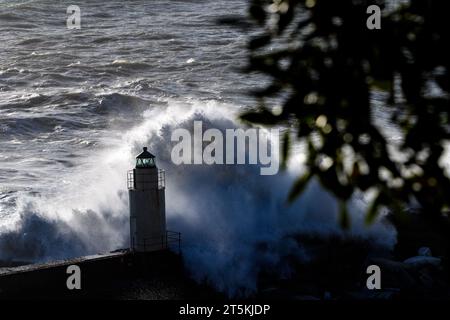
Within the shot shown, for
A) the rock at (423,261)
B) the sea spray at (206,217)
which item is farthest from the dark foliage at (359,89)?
the rock at (423,261)

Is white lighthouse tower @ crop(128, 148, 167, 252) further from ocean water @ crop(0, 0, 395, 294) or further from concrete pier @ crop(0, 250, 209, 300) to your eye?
ocean water @ crop(0, 0, 395, 294)

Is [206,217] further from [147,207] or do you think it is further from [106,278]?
[106,278]

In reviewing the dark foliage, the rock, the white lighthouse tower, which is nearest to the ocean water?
the rock

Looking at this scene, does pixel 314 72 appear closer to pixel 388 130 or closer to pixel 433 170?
pixel 433 170

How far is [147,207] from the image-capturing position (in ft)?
82.7

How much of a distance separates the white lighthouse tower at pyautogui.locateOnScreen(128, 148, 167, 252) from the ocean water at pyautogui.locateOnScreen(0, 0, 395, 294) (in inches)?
98.4

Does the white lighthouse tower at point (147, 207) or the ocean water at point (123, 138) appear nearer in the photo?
the white lighthouse tower at point (147, 207)

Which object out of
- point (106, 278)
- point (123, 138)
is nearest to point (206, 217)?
point (106, 278)

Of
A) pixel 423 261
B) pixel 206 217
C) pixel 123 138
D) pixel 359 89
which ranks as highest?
pixel 359 89

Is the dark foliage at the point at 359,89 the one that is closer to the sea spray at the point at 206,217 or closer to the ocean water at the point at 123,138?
the ocean water at the point at 123,138

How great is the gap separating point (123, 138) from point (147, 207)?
1649cm

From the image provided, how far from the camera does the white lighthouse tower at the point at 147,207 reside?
24938mm

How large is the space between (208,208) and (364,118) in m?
27.4

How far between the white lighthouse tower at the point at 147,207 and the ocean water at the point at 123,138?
2.50 m
